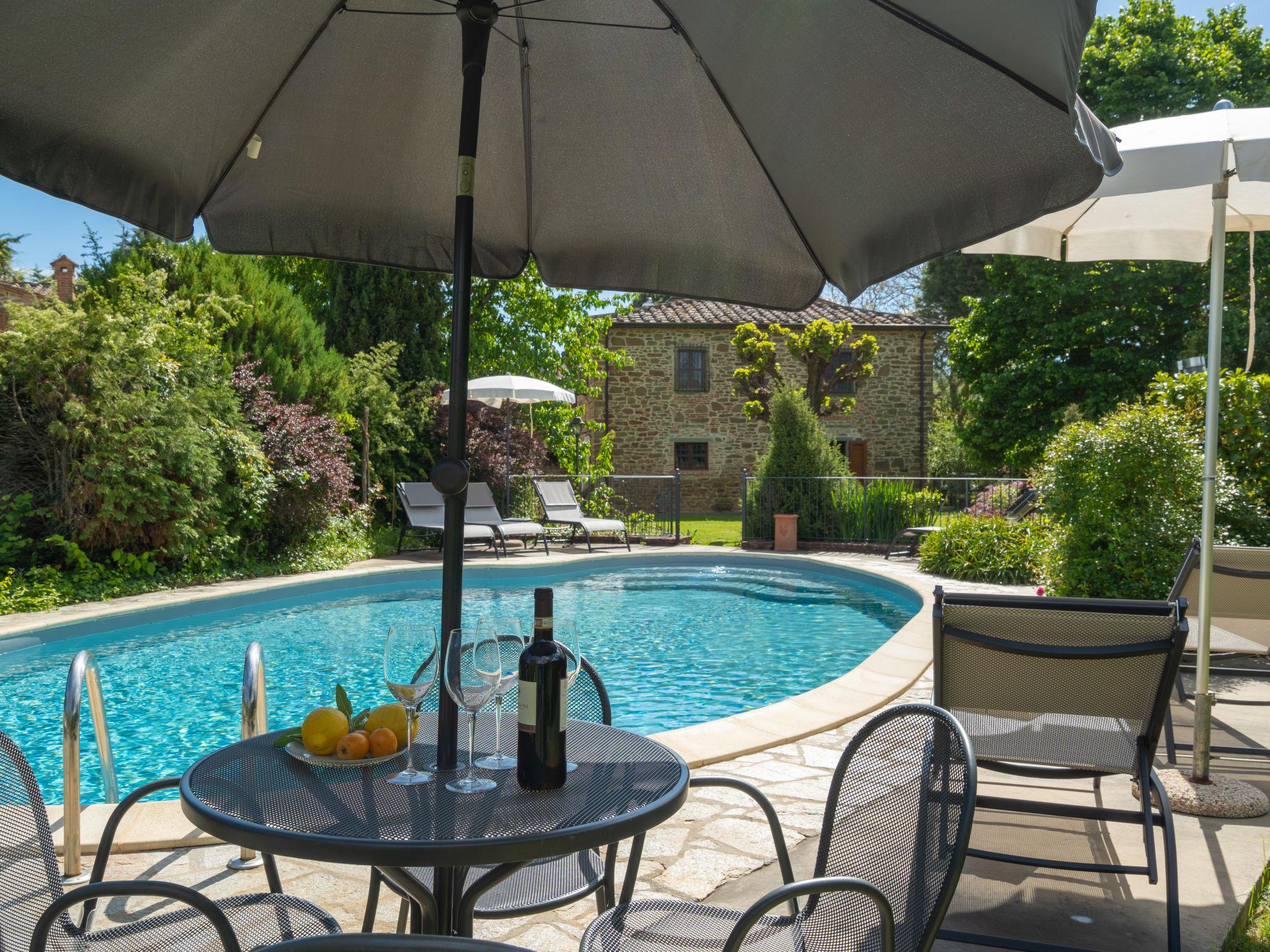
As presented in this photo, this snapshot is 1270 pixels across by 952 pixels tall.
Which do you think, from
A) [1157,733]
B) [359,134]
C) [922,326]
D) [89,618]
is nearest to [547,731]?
[359,134]

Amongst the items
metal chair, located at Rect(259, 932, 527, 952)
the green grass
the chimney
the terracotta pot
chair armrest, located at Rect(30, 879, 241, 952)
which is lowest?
the green grass

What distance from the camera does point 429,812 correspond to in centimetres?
133

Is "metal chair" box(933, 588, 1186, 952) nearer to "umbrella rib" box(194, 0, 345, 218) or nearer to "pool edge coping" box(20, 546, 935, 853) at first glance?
"pool edge coping" box(20, 546, 935, 853)

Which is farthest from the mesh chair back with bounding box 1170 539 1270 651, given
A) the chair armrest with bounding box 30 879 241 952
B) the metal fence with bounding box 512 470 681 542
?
the metal fence with bounding box 512 470 681 542

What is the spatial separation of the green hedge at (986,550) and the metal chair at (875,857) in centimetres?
767

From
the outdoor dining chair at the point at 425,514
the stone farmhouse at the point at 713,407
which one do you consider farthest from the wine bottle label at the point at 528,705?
the stone farmhouse at the point at 713,407

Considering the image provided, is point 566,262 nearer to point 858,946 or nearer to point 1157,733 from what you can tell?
point 858,946

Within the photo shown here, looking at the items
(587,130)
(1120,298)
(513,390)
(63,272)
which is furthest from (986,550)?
(63,272)

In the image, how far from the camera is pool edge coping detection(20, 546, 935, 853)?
2.73 metres

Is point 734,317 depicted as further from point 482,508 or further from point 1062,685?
point 1062,685

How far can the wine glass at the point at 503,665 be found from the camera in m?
1.48

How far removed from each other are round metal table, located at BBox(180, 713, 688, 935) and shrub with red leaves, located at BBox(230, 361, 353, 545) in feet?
29.2

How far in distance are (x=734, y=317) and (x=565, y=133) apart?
1947cm

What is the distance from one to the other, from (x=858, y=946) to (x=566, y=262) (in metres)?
1.76
